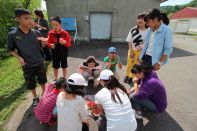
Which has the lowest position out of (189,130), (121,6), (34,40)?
(189,130)

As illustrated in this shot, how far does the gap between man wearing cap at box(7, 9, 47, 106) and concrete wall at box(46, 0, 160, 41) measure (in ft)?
24.1

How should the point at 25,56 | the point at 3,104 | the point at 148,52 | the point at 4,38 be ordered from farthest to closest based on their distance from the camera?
the point at 4,38 → the point at 3,104 → the point at 148,52 → the point at 25,56

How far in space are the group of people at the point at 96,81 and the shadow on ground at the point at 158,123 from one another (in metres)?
0.21

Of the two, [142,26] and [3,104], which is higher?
[142,26]

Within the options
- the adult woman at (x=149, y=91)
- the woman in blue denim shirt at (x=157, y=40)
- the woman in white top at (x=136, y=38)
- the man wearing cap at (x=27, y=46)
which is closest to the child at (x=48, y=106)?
the man wearing cap at (x=27, y=46)

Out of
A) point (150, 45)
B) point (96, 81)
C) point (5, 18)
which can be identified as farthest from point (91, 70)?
point (5, 18)

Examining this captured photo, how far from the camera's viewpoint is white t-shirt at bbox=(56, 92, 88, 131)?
2170 mm

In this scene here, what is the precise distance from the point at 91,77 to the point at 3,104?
7.36ft

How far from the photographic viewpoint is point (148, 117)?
3.20 metres

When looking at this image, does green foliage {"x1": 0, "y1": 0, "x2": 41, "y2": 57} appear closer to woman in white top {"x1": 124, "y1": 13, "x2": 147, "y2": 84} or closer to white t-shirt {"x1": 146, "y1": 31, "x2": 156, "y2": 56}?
woman in white top {"x1": 124, "y1": 13, "x2": 147, "y2": 84}

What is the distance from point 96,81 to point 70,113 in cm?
202

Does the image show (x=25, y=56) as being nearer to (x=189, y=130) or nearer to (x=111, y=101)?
(x=111, y=101)

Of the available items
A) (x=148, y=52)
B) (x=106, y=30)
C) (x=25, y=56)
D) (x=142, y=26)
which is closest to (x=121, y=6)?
(x=106, y=30)

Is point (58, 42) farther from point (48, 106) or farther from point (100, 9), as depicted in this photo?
point (100, 9)
